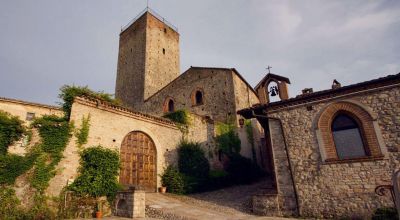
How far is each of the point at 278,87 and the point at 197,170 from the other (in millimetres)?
7280

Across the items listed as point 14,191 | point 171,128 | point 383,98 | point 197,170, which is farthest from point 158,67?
point 383,98

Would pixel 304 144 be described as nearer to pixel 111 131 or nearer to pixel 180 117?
pixel 180 117

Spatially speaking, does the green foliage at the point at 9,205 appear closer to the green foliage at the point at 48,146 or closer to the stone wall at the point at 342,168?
the green foliage at the point at 48,146

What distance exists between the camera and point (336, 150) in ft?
30.2

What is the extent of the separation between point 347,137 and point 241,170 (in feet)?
29.5

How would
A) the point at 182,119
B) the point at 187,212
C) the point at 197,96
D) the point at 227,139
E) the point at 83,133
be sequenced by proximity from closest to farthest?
the point at 187,212
the point at 83,133
the point at 182,119
the point at 227,139
the point at 197,96

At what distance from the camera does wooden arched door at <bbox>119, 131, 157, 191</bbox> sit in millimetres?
12055

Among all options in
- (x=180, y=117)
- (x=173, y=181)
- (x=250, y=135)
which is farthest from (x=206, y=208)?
(x=250, y=135)

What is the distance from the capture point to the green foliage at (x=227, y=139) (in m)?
17.7

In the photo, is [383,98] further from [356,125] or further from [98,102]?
[98,102]

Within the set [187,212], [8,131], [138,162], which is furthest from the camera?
[138,162]

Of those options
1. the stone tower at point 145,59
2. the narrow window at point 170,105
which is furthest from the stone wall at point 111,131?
the stone tower at point 145,59

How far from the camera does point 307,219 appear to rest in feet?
28.2

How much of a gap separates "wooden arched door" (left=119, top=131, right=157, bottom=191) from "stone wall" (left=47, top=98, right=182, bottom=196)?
0.29 meters
